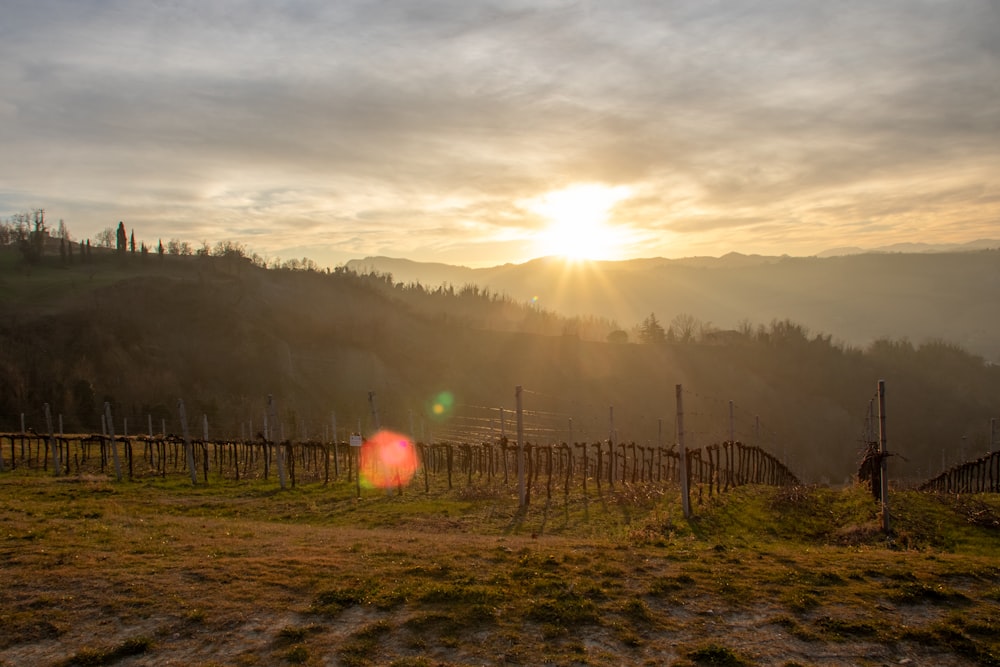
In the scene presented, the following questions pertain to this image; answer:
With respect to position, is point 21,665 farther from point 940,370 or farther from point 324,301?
point 940,370

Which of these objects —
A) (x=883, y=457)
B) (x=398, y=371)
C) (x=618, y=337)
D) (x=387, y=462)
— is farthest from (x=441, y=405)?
(x=883, y=457)

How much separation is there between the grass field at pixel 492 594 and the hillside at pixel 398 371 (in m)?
46.0

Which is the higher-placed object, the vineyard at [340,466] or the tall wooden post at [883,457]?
the tall wooden post at [883,457]

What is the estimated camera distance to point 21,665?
777cm

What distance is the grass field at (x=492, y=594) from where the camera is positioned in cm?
814

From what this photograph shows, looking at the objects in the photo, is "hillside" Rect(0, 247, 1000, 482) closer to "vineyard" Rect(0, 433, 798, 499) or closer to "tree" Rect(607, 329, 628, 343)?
"tree" Rect(607, 329, 628, 343)

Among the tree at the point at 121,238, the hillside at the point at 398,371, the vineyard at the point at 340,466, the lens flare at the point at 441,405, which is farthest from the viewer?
the tree at the point at 121,238

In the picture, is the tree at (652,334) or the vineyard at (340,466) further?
the tree at (652,334)

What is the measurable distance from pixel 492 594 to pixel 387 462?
16.6 metres

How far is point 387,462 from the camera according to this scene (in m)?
25.8

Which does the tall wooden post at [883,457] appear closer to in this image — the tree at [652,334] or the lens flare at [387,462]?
the lens flare at [387,462]

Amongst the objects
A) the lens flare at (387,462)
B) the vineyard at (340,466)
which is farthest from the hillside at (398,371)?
the vineyard at (340,466)

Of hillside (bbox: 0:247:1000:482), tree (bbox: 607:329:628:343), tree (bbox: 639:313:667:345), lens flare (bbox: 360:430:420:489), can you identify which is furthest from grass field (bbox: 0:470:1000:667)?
tree (bbox: 639:313:667:345)

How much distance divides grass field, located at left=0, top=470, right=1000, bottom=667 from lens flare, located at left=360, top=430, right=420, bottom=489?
→ 883cm
